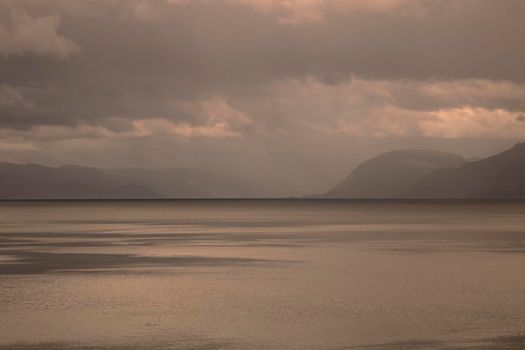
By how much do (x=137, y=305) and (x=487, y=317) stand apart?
14174 millimetres

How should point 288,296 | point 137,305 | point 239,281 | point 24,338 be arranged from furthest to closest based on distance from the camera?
point 239,281 < point 288,296 < point 137,305 < point 24,338

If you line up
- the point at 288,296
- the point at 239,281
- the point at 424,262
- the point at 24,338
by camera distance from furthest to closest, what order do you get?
the point at 424,262
the point at 239,281
the point at 288,296
the point at 24,338

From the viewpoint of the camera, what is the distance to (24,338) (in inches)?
922

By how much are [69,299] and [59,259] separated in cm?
2097

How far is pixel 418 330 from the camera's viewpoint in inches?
973

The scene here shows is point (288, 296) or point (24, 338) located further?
point (288, 296)

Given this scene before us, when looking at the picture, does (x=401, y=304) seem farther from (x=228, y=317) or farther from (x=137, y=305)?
(x=137, y=305)

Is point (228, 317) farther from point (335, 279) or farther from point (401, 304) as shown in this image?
point (335, 279)

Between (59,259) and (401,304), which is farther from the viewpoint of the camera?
(59,259)

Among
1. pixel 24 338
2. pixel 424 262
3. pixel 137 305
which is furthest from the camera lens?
pixel 424 262

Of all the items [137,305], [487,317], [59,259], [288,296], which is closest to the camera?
[487,317]

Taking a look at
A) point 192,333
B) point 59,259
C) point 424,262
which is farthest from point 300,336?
point 59,259

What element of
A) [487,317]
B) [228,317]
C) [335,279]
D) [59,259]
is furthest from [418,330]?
[59,259]

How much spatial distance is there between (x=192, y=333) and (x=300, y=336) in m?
3.69
